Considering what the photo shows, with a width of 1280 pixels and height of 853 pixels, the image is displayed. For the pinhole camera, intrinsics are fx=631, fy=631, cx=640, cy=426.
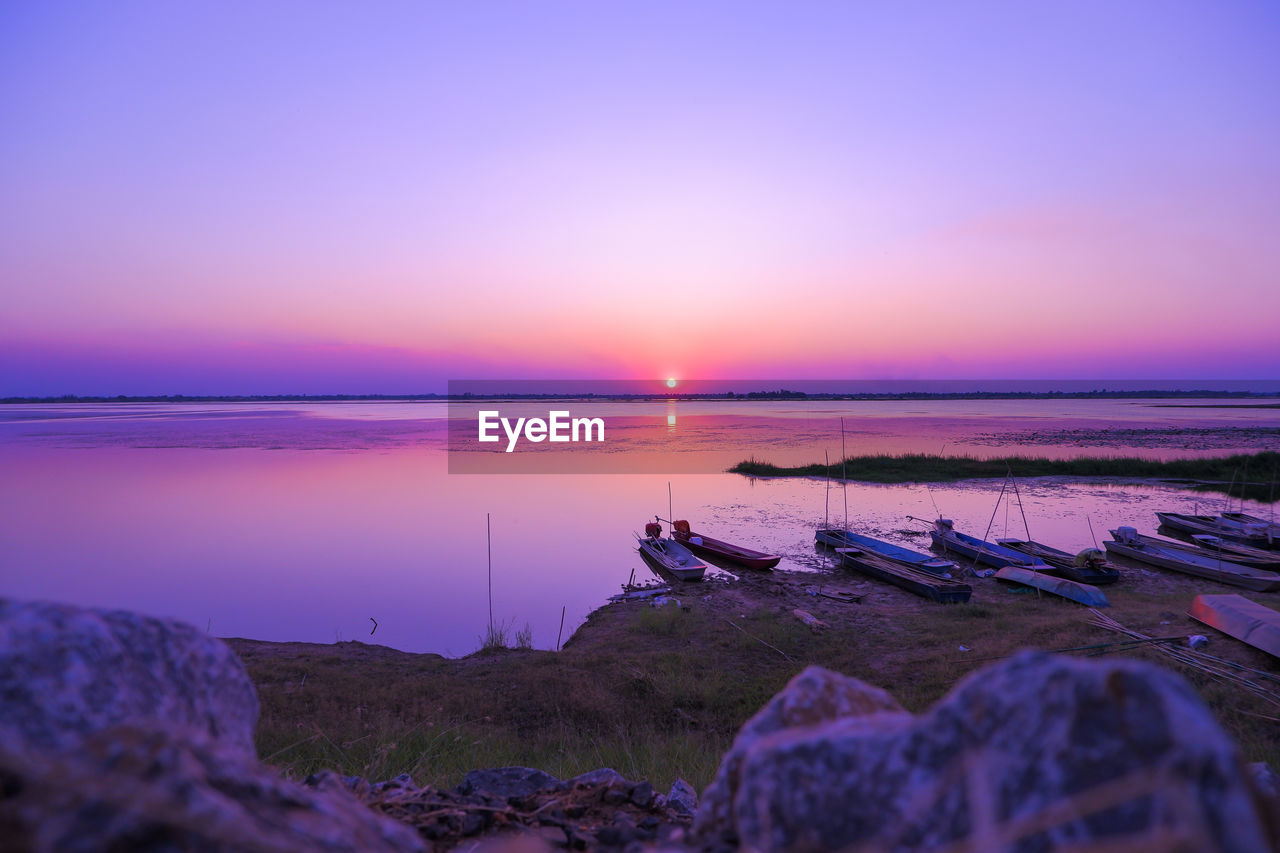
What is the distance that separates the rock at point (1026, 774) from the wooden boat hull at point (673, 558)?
19694 mm

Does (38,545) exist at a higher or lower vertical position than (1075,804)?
lower

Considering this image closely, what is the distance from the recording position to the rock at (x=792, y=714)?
2.19 meters

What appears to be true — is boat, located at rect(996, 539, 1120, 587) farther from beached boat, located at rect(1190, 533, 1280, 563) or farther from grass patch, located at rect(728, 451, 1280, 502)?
grass patch, located at rect(728, 451, 1280, 502)

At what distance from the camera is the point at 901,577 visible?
19734 millimetres

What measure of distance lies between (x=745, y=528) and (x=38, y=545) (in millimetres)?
27285

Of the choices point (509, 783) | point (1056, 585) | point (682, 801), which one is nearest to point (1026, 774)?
point (682, 801)

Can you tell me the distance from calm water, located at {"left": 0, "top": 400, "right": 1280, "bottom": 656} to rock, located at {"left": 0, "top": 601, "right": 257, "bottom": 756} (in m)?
7.01

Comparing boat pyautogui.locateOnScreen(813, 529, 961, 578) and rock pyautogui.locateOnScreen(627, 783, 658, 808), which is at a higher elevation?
rock pyautogui.locateOnScreen(627, 783, 658, 808)

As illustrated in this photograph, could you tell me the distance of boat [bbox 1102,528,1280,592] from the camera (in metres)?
18.8

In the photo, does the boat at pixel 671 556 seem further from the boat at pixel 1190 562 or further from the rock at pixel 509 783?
the rock at pixel 509 783

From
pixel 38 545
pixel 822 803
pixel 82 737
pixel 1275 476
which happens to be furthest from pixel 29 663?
pixel 1275 476

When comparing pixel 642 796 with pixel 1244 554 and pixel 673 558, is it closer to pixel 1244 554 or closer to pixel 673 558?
pixel 673 558

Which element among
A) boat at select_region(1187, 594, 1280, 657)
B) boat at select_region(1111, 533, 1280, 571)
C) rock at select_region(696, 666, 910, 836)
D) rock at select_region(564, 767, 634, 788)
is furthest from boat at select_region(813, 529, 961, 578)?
rock at select_region(696, 666, 910, 836)

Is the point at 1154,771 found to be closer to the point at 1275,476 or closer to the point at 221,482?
the point at 221,482
